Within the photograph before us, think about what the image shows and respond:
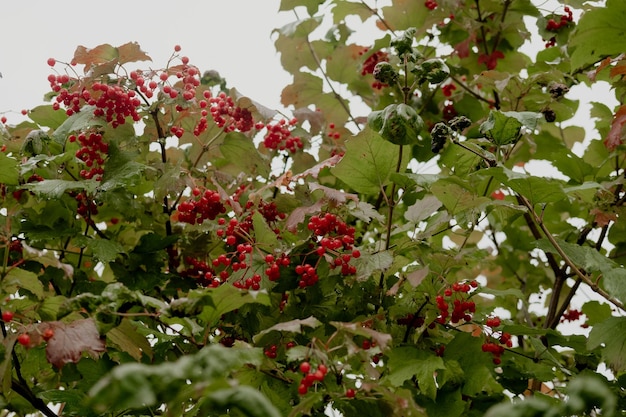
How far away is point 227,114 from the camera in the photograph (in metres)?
1.81

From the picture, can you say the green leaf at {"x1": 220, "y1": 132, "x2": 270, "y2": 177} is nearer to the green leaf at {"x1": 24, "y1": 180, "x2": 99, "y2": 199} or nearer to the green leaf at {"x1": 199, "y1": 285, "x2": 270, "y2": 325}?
the green leaf at {"x1": 24, "y1": 180, "x2": 99, "y2": 199}

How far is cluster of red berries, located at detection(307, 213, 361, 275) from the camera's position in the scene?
1402 millimetres

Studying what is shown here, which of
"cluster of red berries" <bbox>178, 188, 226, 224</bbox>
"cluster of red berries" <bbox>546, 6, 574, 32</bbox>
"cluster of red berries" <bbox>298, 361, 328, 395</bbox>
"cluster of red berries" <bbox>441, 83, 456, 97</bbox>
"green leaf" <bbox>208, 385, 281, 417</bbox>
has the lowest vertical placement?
"cluster of red berries" <bbox>298, 361, 328, 395</bbox>

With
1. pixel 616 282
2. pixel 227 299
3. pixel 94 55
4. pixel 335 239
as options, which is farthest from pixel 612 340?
pixel 94 55

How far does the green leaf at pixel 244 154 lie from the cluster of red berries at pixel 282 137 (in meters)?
0.08

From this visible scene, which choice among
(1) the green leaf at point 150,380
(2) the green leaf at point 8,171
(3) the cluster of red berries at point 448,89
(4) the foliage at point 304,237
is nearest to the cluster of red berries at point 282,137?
(4) the foliage at point 304,237

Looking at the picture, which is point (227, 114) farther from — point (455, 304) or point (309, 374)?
point (309, 374)

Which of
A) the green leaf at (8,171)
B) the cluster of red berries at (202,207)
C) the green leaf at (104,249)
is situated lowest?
the green leaf at (104,249)

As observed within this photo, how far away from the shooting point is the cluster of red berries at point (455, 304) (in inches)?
54.5

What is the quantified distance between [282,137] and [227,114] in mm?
218

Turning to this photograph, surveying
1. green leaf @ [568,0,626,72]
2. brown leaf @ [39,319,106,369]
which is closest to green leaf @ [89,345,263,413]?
brown leaf @ [39,319,106,369]

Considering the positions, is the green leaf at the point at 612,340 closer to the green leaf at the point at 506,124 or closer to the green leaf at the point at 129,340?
the green leaf at the point at 506,124

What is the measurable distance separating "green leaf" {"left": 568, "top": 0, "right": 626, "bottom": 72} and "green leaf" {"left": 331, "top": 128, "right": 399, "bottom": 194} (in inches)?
26.8

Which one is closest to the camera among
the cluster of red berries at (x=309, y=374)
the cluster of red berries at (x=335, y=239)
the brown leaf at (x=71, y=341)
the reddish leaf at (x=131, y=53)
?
the cluster of red berries at (x=309, y=374)
